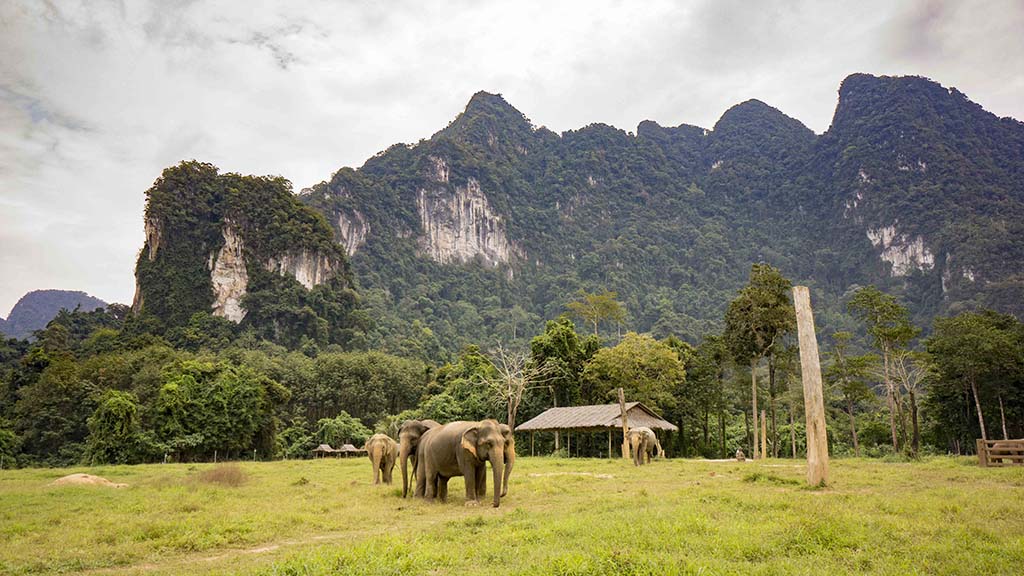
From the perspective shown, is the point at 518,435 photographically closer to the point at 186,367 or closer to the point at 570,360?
the point at 570,360

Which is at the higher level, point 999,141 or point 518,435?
point 999,141

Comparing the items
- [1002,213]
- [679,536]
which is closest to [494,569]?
[679,536]

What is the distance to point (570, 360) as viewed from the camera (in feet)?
156

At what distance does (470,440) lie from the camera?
11625 millimetres

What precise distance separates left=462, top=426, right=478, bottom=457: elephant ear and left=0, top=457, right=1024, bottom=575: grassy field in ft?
3.81

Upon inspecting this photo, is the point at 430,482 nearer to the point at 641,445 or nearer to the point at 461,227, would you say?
the point at 641,445

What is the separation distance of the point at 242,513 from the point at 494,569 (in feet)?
22.2

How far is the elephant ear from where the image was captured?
452 inches

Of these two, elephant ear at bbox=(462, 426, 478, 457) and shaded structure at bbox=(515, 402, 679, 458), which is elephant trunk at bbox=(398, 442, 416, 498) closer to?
elephant ear at bbox=(462, 426, 478, 457)

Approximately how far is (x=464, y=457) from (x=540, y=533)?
4255 millimetres

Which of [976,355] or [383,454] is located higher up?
[976,355]

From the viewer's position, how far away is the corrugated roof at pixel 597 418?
34312 mm

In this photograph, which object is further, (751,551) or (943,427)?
(943,427)

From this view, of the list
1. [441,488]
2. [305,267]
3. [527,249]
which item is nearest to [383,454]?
[441,488]
